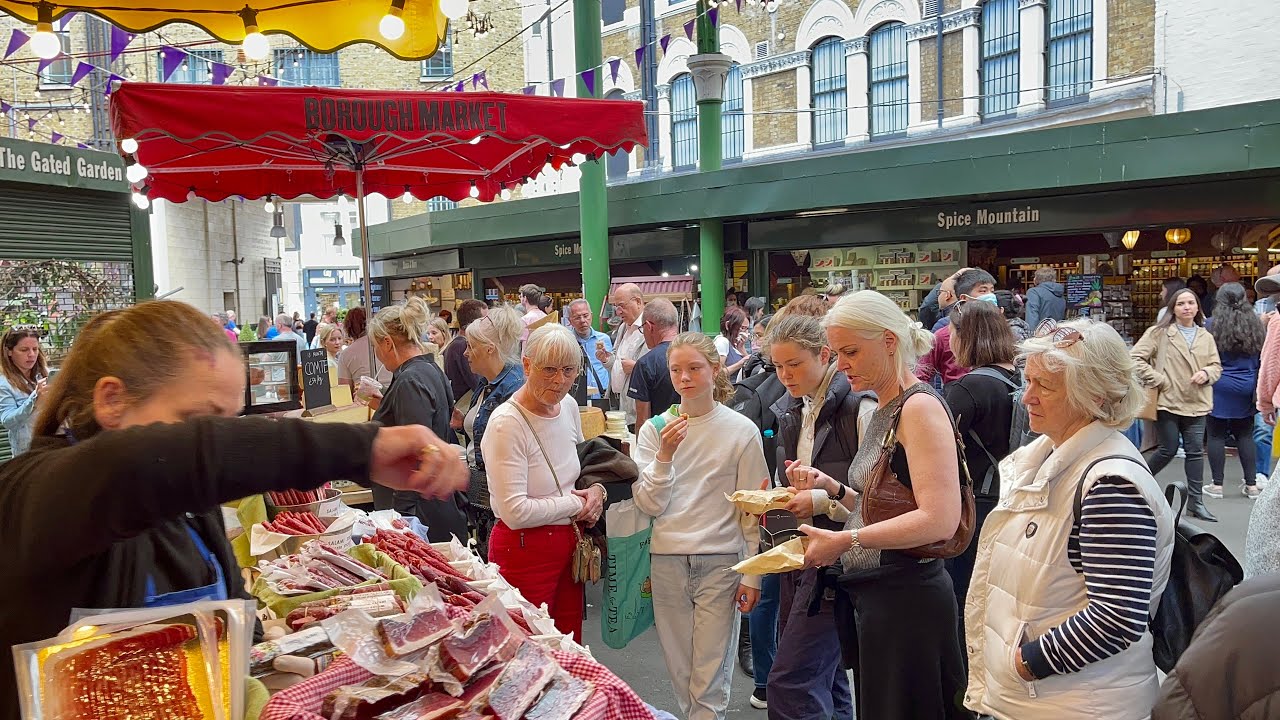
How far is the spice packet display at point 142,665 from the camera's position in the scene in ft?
4.76

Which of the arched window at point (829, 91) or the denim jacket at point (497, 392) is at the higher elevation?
the arched window at point (829, 91)

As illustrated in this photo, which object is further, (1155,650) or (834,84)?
(834,84)

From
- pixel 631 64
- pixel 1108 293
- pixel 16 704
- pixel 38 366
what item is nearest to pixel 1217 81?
pixel 1108 293

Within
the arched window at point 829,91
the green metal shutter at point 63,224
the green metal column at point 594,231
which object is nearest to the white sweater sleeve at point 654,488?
the green metal column at point 594,231

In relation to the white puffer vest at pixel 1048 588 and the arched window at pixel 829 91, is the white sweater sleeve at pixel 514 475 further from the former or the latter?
the arched window at pixel 829 91

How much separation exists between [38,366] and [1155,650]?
7768 millimetres

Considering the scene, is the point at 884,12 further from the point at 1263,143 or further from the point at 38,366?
the point at 38,366

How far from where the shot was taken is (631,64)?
965 inches

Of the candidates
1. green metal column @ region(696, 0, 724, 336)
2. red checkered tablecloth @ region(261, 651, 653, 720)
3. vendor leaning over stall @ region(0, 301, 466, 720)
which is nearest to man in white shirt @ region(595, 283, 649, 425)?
red checkered tablecloth @ region(261, 651, 653, 720)

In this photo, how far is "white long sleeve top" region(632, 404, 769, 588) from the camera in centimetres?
402

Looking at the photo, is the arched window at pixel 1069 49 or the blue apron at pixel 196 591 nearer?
the blue apron at pixel 196 591

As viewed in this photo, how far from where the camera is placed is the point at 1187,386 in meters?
7.98

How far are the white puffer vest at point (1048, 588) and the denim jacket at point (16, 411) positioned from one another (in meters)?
6.58

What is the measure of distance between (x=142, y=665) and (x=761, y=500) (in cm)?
237
